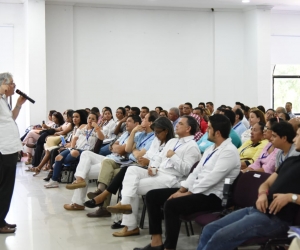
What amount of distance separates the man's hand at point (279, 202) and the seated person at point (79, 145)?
436 cm

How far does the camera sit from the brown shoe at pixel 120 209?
455 centimetres

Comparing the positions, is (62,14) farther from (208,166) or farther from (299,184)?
(299,184)

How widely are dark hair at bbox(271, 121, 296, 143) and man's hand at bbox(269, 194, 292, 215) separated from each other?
74 cm

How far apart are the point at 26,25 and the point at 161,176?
347 inches

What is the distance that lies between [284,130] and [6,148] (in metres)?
2.75

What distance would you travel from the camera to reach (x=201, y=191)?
4000 mm

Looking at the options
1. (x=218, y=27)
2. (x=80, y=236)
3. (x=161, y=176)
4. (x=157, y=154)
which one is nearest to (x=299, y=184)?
(x=161, y=176)

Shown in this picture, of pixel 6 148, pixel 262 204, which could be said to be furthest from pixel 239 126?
pixel 262 204

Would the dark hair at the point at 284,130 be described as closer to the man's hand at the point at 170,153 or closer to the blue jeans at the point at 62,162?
the man's hand at the point at 170,153

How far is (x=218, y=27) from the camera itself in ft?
46.7

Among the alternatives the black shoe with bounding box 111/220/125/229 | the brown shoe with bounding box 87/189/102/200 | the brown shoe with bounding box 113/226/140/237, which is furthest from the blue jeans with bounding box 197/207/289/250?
the brown shoe with bounding box 87/189/102/200

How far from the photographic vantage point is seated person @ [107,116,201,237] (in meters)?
4.63

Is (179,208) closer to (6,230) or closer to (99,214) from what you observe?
(99,214)

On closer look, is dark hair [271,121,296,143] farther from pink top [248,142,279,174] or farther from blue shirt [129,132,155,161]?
blue shirt [129,132,155,161]
